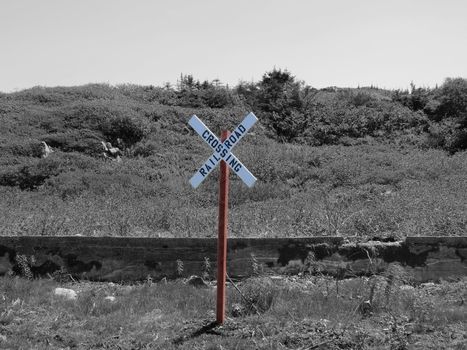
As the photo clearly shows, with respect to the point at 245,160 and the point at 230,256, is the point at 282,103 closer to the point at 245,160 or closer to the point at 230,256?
the point at 245,160

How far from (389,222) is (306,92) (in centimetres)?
2001

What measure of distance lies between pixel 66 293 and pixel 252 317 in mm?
2488

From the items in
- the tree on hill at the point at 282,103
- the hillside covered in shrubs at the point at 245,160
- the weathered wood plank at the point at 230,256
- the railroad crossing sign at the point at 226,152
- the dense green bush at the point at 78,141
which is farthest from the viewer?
the tree on hill at the point at 282,103

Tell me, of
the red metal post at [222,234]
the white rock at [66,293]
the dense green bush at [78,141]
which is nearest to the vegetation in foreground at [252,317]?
the white rock at [66,293]

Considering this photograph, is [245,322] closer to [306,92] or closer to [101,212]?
[101,212]

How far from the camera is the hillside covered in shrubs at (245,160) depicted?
417 inches

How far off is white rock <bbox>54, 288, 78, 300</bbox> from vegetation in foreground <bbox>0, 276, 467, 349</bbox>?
0.29ft

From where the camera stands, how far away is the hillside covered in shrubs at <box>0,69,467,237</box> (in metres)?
10.6

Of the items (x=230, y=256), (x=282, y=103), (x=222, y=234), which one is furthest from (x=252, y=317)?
(x=282, y=103)

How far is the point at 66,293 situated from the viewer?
686 centimetres

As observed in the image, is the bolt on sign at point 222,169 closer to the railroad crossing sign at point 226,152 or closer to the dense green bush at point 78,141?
the railroad crossing sign at point 226,152

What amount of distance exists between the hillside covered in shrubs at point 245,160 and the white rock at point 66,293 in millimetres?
2476

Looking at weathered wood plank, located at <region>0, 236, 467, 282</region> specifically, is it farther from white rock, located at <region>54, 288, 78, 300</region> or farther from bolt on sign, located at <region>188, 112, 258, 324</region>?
bolt on sign, located at <region>188, 112, 258, 324</region>

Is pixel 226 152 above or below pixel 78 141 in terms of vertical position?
below
